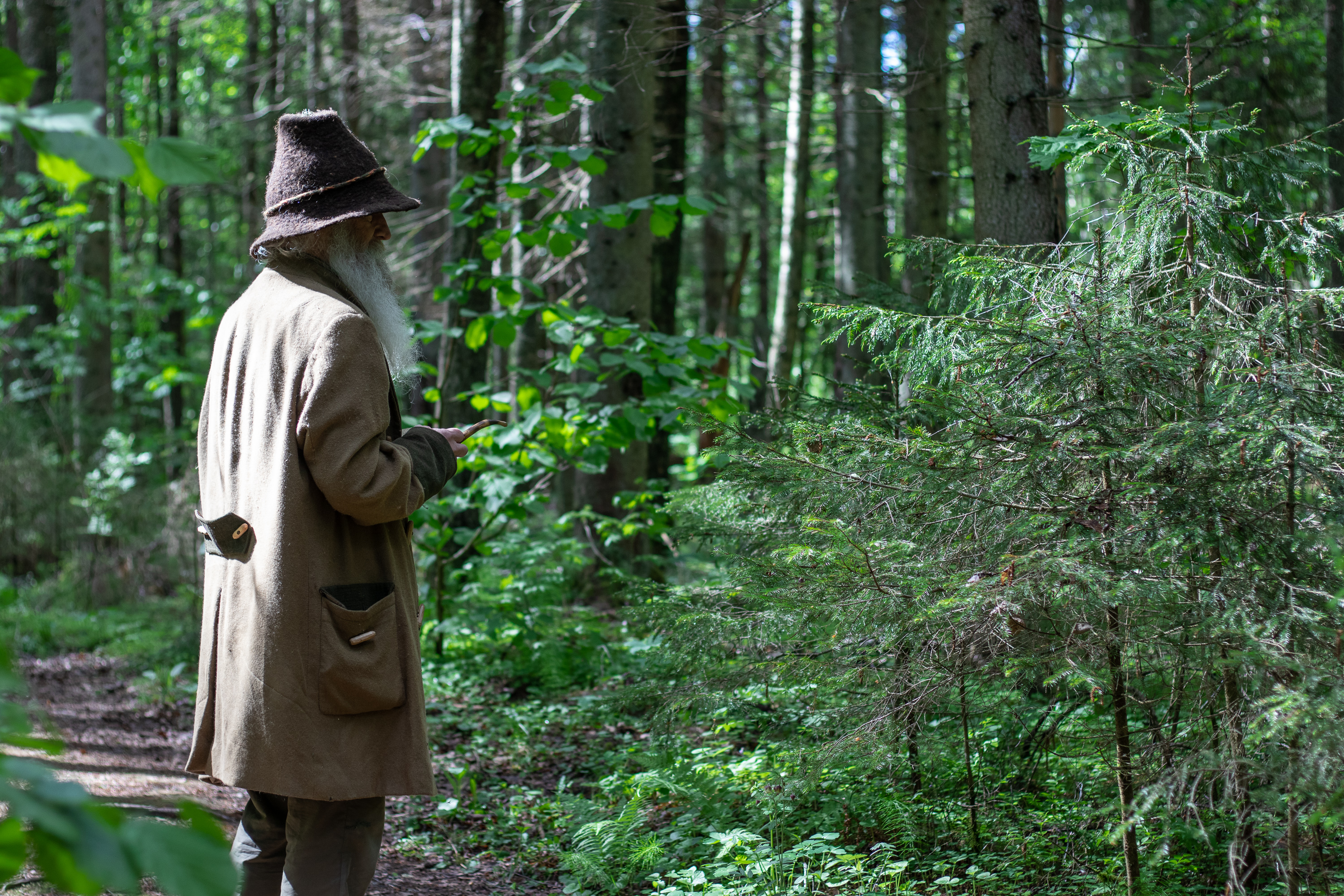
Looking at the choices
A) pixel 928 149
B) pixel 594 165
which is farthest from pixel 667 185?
pixel 594 165

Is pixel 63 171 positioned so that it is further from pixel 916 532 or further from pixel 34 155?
pixel 34 155

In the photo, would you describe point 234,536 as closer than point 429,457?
Yes

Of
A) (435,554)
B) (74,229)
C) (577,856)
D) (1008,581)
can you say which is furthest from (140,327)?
(1008,581)

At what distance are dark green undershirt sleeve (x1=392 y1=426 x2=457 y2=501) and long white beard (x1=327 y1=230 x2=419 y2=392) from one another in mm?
209

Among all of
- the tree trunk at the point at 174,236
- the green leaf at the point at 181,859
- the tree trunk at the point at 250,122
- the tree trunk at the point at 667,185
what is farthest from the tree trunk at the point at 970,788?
the tree trunk at the point at 174,236

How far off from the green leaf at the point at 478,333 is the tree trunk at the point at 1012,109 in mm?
2659

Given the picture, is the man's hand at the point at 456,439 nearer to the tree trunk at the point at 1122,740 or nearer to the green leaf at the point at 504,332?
the tree trunk at the point at 1122,740

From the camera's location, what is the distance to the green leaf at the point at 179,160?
1.10m

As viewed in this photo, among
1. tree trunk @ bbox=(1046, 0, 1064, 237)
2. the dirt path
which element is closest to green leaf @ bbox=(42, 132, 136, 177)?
the dirt path

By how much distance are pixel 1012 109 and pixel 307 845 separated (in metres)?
4.00

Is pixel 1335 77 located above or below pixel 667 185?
above

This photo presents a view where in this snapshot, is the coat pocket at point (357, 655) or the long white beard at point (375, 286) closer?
the coat pocket at point (357, 655)

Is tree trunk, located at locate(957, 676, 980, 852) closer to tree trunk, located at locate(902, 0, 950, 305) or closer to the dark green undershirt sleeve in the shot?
the dark green undershirt sleeve

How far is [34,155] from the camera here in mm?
12398
